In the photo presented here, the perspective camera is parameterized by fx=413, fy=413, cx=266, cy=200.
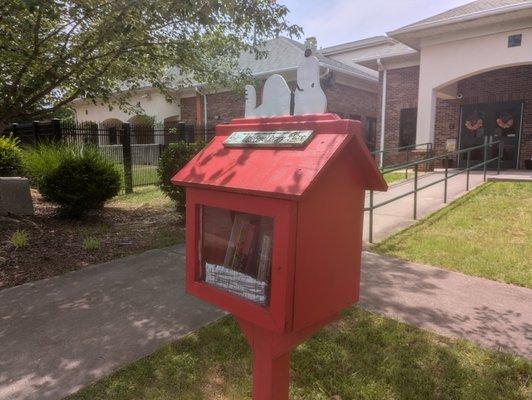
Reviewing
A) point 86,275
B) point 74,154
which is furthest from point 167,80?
point 86,275

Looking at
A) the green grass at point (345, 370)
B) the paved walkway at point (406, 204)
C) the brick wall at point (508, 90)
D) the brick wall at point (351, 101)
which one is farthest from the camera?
the brick wall at point (351, 101)

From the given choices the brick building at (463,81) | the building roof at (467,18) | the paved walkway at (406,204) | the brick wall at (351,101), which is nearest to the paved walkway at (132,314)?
the paved walkway at (406,204)

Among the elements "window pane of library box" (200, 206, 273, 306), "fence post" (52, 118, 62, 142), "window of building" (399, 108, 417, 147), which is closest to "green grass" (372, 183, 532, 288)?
"window pane of library box" (200, 206, 273, 306)

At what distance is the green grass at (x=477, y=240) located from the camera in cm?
458

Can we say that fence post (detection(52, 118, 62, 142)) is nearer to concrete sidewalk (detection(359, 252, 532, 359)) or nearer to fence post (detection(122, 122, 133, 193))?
fence post (detection(122, 122, 133, 193))

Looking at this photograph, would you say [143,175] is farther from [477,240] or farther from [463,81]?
[463,81]

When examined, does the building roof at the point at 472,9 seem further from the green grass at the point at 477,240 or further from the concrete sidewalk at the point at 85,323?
the concrete sidewalk at the point at 85,323

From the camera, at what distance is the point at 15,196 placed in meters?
7.34

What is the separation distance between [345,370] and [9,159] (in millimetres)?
10331

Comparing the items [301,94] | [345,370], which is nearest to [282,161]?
[301,94]

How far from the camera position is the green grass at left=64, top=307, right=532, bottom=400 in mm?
2439

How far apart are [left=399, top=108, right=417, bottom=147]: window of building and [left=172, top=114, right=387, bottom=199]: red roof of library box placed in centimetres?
1371

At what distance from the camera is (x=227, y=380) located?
8.43 ft

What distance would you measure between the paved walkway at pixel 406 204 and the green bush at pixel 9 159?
8509 millimetres
